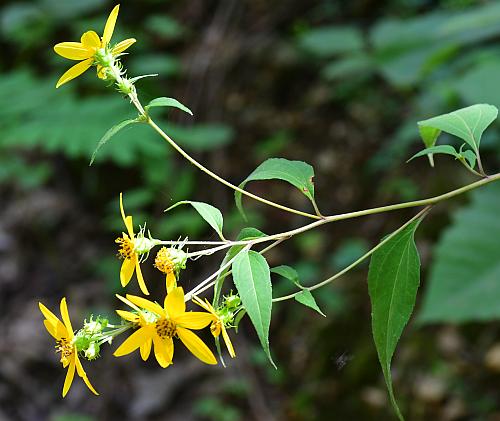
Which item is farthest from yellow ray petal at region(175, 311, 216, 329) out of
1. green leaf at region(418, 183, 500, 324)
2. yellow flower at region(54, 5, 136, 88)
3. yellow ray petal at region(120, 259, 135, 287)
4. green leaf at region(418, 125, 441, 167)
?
green leaf at region(418, 183, 500, 324)

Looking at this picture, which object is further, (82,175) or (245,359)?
(82,175)

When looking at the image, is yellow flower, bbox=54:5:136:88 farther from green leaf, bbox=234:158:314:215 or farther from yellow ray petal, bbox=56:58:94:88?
green leaf, bbox=234:158:314:215

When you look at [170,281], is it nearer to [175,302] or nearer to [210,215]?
[175,302]

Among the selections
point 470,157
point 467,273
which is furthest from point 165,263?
point 467,273

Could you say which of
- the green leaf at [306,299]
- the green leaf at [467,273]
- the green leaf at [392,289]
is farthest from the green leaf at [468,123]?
the green leaf at [467,273]

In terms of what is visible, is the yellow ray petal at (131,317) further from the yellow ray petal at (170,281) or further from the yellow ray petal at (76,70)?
the yellow ray petal at (76,70)

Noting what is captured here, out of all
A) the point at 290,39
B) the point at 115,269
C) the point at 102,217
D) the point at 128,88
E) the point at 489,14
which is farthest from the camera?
the point at 290,39

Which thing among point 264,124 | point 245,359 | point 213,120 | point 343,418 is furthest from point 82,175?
point 343,418

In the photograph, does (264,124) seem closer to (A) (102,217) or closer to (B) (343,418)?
(A) (102,217)
